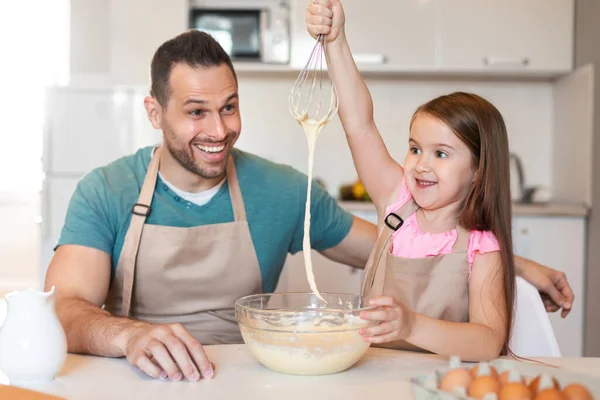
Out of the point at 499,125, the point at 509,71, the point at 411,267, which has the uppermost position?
the point at 509,71

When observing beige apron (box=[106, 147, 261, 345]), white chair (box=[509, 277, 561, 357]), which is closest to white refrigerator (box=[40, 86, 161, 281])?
beige apron (box=[106, 147, 261, 345])

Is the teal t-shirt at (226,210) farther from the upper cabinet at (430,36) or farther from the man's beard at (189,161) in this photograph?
the upper cabinet at (430,36)

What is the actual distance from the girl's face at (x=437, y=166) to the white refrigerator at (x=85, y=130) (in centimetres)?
214

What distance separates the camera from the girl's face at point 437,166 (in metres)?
1.42

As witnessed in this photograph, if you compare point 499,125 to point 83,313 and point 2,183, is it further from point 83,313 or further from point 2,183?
point 2,183

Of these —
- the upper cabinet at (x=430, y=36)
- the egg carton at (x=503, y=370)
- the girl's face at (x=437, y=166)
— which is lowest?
the egg carton at (x=503, y=370)

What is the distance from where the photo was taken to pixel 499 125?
1438mm

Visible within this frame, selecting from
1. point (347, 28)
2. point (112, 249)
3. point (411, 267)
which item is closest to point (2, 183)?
point (347, 28)

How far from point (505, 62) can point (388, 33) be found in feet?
1.85

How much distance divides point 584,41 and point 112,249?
2.46 meters

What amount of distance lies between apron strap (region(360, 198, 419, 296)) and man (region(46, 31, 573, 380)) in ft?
0.85

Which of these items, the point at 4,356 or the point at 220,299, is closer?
the point at 4,356

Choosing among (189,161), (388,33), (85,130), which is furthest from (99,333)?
(388,33)

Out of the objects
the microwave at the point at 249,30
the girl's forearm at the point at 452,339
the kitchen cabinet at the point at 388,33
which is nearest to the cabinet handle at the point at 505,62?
the kitchen cabinet at the point at 388,33
